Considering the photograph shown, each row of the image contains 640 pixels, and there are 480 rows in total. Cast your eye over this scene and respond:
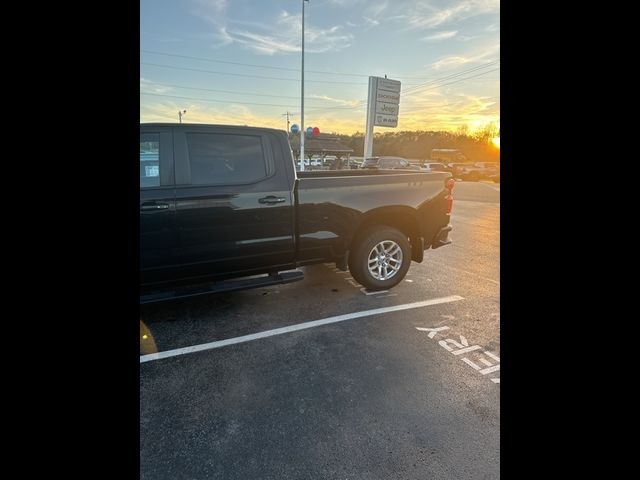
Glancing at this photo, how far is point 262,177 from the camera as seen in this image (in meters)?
3.77

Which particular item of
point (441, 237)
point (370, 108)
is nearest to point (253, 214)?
point (441, 237)

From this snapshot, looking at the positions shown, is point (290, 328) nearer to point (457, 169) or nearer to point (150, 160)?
point (150, 160)

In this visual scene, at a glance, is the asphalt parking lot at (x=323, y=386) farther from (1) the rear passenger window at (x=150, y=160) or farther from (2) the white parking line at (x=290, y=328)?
(1) the rear passenger window at (x=150, y=160)

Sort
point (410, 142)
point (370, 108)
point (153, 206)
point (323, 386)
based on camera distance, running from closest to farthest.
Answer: point (323, 386) → point (153, 206) → point (370, 108) → point (410, 142)

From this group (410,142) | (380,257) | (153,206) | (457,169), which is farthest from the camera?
(410,142)

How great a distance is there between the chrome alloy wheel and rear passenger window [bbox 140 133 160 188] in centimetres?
249

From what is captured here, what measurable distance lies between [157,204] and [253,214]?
35.1 inches

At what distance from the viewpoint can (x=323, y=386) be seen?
2715mm

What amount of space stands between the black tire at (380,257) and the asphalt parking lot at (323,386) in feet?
0.63

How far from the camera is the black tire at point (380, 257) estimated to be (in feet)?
14.3

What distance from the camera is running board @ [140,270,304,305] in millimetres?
3355

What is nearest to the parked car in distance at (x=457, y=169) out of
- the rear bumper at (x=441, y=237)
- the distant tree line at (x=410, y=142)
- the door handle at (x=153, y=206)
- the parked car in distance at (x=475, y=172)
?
the parked car in distance at (x=475, y=172)
